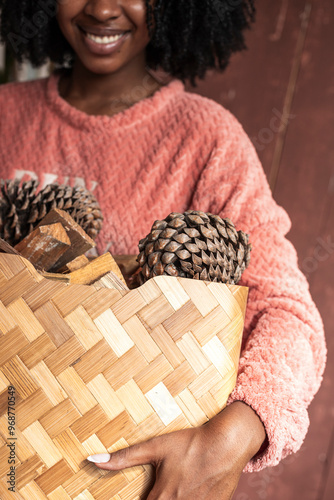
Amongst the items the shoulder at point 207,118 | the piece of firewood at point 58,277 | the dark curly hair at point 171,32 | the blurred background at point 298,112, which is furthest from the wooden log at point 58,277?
the blurred background at point 298,112

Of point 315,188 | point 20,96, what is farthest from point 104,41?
point 315,188

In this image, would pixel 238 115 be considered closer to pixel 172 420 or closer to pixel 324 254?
pixel 324 254

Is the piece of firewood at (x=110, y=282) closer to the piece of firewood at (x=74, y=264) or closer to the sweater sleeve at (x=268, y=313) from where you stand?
the piece of firewood at (x=74, y=264)

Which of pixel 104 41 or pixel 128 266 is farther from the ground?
pixel 104 41

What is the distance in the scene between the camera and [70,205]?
53 cm

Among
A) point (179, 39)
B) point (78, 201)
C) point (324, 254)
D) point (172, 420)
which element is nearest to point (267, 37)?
point (179, 39)

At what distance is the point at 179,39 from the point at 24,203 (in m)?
0.52

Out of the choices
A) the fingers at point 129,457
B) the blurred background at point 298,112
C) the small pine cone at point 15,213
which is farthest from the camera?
the blurred background at point 298,112

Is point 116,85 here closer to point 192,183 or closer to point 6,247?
Result: point 192,183

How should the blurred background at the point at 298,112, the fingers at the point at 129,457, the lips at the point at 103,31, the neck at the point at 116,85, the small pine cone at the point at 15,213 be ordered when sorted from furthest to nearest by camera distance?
the blurred background at the point at 298,112
the neck at the point at 116,85
the lips at the point at 103,31
the small pine cone at the point at 15,213
the fingers at the point at 129,457

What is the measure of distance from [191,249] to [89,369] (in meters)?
0.13

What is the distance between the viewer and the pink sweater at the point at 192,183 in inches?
21.7

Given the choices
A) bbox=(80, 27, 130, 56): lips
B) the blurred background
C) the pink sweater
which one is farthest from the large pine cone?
the blurred background

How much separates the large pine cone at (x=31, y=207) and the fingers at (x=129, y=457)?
237mm
